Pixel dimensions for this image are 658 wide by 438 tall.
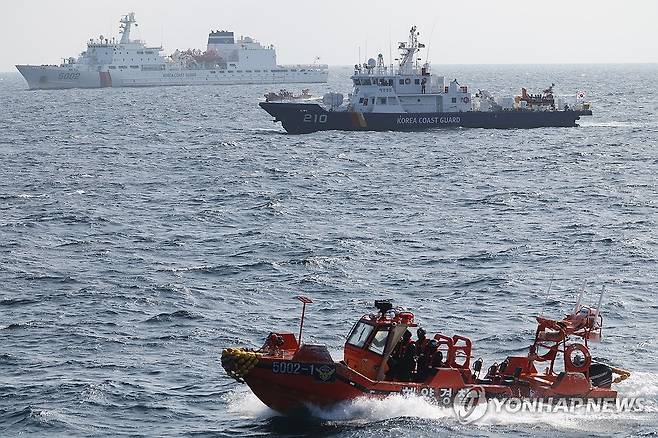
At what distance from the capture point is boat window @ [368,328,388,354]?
77.3 ft

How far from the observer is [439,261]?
40.0 metres

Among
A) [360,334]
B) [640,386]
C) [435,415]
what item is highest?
[360,334]

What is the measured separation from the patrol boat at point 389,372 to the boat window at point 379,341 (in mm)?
21

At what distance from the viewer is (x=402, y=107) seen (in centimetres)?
9888

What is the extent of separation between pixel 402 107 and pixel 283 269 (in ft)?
203

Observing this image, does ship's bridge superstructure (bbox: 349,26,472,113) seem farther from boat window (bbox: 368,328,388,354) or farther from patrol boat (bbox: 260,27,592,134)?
boat window (bbox: 368,328,388,354)

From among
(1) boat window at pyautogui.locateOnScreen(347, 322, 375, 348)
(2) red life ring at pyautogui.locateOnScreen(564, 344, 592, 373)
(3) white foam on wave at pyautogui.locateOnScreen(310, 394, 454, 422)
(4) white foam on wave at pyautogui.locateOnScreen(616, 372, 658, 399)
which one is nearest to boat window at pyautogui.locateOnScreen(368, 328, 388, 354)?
(1) boat window at pyautogui.locateOnScreen(347, 322, 375, 348)

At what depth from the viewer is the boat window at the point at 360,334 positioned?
2373 cm

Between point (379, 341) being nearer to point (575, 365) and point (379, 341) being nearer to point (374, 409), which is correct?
point (374, 409)

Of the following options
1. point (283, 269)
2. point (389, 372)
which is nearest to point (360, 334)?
point (389, 372)

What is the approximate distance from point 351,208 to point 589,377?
31263 millimetres

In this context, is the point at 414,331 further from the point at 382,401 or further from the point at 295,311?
the point at 382,401

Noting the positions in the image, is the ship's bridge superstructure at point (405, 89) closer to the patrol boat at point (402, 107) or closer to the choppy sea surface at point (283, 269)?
the patrol boat at point (402, 107)

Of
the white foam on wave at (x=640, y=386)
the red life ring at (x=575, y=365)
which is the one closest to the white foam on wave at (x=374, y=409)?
the red life ring at (x=575, y=365)
